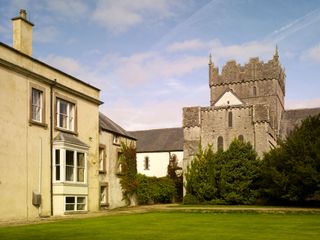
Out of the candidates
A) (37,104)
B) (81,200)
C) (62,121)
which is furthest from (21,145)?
(81,200)

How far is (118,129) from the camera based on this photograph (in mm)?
37344

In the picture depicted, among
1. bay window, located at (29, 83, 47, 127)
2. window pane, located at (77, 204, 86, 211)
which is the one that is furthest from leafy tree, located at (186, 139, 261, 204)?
bay window, located at (29, 83, 47, 127)

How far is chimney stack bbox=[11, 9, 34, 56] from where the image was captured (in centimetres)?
2452

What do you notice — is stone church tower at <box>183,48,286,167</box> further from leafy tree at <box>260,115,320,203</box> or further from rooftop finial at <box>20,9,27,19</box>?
rooftop finial at <box>20,9,27,19</box>

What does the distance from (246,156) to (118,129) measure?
38.1 ft

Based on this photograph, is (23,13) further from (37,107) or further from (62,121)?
(62,121)

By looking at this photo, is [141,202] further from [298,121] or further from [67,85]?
[298,121]

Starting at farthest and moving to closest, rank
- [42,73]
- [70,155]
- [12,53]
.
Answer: [70,155] → [42,73] → [12,53]

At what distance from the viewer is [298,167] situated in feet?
98.7

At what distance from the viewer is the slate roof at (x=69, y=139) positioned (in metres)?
24.8

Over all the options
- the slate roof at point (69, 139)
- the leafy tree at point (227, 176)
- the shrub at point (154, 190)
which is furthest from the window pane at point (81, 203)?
the leafy tree at point (227, 176)

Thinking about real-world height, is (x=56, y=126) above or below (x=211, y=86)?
below

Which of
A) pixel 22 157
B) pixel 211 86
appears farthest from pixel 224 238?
pixel 211 86

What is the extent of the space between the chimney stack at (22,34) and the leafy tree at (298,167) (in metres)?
19.2
